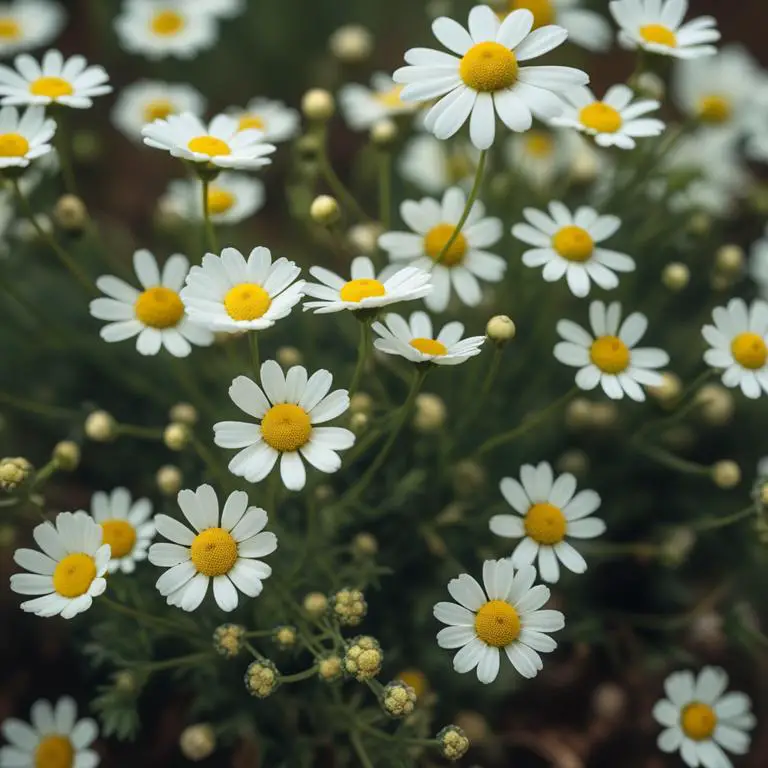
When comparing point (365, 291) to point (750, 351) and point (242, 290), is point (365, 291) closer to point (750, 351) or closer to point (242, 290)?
point (242, 290)

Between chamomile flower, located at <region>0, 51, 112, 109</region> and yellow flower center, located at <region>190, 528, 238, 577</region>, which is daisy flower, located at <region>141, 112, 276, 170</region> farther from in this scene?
yellow flower center, located at <region>190, 528, 238, 577</region>

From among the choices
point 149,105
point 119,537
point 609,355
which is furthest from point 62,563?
point 149,105

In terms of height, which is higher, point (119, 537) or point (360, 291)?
point (360, 291)

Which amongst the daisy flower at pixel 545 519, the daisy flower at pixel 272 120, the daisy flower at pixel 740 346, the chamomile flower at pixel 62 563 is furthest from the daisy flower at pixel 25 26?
the daisy flower at pixel 740 346

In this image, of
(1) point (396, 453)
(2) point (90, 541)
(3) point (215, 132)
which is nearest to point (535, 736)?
(1) point (396, 453)

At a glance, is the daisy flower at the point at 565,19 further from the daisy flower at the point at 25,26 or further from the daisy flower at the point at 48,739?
the daisy flower at the point at 48,739

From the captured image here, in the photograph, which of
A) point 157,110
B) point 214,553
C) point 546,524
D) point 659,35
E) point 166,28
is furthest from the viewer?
point 166,28

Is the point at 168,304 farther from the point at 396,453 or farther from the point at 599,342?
the point at 599,342
